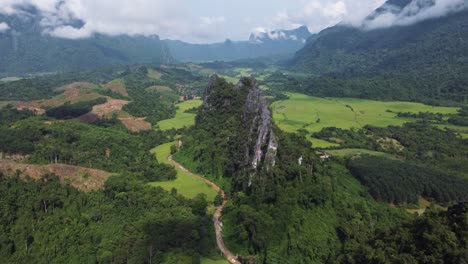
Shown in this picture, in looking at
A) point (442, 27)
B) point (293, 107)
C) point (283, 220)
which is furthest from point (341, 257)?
point (442, 27)

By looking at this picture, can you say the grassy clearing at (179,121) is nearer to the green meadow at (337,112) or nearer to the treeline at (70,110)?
the treeline at (70,110)

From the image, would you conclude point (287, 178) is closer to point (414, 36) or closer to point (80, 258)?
point (80, 258)

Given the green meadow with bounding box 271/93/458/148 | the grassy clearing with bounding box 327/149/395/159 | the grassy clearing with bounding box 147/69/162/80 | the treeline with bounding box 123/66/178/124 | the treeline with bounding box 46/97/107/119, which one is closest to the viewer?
the grassy clearing with bounding box 327/149/395/159

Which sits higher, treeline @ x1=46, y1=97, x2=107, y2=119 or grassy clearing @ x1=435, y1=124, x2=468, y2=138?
grassy clearing @ x1=435, y1=124, x2=468, y2=138

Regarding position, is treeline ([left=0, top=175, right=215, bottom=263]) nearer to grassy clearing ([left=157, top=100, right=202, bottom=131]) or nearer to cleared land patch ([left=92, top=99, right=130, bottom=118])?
grassy clearing ([left=157, top=100, right=202, bottom=131])

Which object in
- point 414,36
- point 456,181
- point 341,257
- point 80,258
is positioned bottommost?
point 80,258

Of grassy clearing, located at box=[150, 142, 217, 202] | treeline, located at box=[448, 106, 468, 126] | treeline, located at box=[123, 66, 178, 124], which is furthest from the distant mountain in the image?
grassy clearing, located at box=[150, 142, 217, 202]

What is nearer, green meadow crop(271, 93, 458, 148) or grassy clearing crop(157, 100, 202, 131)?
green meadow crop(271, 93, 458, 148)

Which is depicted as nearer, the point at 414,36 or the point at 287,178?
the point at 287,178

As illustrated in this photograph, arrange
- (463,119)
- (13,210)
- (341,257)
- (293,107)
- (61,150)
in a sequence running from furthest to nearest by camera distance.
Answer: (293,107) < (463,119) < (61,150) < (13,210) < (341,257)
